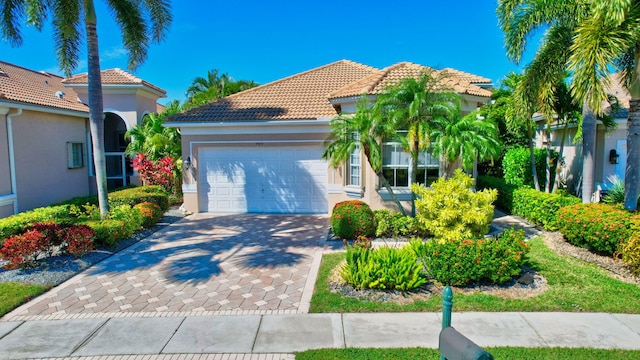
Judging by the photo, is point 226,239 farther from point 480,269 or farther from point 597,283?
point 597,283

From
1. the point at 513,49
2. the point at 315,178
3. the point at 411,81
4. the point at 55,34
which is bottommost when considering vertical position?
the point at 315,178

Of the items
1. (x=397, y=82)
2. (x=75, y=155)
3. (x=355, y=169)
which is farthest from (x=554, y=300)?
(x=75, y=155)

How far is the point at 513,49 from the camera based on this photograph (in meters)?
11.1

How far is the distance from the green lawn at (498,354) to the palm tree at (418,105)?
586cm

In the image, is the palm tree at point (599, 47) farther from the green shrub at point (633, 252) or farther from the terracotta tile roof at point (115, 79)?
the terracotta tile roof at point (115, 79)

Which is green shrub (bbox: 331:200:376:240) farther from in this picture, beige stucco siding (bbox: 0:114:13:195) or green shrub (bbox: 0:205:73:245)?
beige stucco siding (bbox: 0:114:13:195)

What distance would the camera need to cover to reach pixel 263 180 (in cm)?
1435

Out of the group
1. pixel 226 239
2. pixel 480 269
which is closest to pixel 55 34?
pixel 226 239

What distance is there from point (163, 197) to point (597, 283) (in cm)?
1322

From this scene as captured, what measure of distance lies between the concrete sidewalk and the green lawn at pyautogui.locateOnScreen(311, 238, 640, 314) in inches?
7.9

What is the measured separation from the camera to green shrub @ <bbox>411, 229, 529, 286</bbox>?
6.63 m

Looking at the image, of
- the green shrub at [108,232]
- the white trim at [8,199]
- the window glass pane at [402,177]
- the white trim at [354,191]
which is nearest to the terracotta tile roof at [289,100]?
the white trim at [354,191]

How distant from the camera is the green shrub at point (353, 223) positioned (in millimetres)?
10070

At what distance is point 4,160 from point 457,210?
14.5 m
